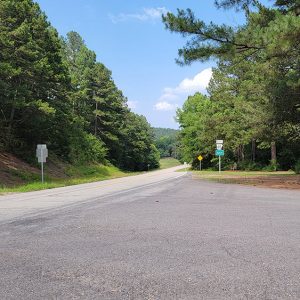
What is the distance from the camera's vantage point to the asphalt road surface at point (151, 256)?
480 centimetres

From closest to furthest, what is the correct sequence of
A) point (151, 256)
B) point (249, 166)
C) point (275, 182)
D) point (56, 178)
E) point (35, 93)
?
point (151, 256) < point (275, 182) < point (35, 93) < point (56, 178) < point (249, 166)

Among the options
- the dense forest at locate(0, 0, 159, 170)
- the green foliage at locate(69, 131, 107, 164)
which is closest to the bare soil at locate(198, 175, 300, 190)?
the dense forest at locate(0, 0, 159, 170)

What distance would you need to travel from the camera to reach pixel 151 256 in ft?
20.9

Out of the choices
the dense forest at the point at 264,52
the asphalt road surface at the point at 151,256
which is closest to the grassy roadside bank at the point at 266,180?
the dense forest at the point at 264,52

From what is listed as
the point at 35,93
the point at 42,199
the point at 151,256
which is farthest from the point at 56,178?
the point at 151,256

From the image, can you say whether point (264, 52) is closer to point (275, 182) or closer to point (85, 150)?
point (275, 182)

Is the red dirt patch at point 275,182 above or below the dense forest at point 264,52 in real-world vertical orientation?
below

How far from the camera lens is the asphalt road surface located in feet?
15.8

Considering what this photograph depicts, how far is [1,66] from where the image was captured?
30.0 metres

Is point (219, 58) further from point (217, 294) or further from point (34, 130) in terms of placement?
point (34, 130)

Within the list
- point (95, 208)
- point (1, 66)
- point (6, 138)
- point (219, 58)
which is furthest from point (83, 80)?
point (95, 208)

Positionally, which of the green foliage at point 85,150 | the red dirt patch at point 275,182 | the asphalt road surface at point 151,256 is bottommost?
the asphalt road surface at point 151,256

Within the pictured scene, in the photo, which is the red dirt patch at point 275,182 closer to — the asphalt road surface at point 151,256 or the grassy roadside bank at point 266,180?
the grassy roadside bank at point 266,180

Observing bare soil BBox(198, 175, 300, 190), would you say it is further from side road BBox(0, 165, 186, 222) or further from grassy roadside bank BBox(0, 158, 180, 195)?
grassy roadside bank BBox(0, 158, 180, 195)
